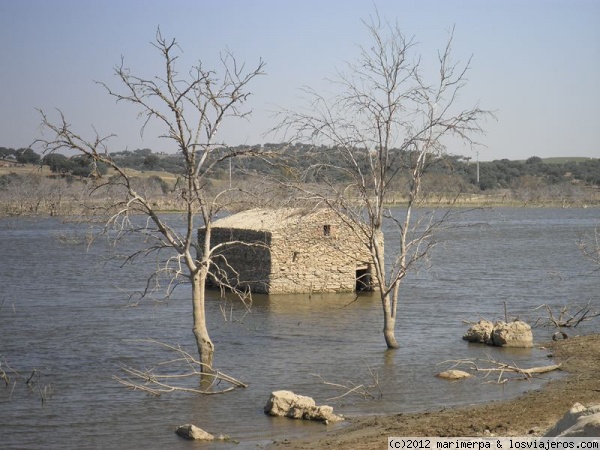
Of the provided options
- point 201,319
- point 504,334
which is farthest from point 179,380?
point 504,334

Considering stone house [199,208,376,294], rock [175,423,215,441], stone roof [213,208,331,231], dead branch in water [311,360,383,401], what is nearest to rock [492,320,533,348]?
dead branch in water [311,360,383,401]

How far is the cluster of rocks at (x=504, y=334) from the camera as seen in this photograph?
19.2 m

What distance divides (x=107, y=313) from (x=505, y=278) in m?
16.8

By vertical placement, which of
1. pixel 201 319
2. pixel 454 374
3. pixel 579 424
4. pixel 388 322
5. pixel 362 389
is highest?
pixel 579 424

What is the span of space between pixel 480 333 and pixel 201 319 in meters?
7.30

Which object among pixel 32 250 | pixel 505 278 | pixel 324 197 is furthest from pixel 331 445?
pixel 32 250

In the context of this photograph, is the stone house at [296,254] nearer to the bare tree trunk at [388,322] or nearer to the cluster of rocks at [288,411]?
the bare tree trunk at [388,322]

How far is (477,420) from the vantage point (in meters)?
12.0

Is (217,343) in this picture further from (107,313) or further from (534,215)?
(534,215)

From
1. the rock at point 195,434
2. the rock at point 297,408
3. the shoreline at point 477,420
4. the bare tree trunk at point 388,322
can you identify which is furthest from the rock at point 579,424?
the bare tree trunk at point 388,322

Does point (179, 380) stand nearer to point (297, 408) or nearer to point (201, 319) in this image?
point (201, 319)

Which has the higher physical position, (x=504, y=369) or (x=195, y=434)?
(x=504, y=369)

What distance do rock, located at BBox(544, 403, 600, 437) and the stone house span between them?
16977mm

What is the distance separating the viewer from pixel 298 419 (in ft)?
43.9
